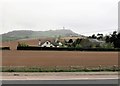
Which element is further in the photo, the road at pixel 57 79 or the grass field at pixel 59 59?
the grass field at pixel 59 59

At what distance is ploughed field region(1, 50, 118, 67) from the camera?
37.9 metres

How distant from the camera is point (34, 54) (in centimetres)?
3900

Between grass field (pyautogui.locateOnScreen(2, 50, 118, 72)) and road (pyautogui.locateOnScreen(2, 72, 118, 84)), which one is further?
grass field (pyautogui.locateOnScreen(2, 50, 118, 72))

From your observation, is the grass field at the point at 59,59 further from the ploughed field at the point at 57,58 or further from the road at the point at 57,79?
the road at the point at 57,79

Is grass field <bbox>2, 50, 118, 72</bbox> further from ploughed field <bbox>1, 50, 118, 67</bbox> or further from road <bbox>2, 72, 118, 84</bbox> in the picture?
road <bbox>2, 72, 118, 84</bbox>

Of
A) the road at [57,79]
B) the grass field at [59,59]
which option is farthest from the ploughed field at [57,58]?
the road at [57,79]

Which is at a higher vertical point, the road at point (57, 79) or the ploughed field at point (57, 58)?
the ploughed field at point (57, 58)

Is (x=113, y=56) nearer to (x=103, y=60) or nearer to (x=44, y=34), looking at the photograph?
(x=103, y=60)

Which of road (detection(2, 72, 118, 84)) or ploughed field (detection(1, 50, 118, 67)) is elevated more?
ploughed field (detection(1, 50, 118, 67))

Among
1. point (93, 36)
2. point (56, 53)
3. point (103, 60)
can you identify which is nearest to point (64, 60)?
point (56, 53)

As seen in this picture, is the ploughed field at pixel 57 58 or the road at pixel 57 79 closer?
the road at pixel 57 79

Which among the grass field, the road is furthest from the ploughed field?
Answer: the road

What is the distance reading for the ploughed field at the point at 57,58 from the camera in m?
37.9

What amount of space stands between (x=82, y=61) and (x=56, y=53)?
3.06 meters
